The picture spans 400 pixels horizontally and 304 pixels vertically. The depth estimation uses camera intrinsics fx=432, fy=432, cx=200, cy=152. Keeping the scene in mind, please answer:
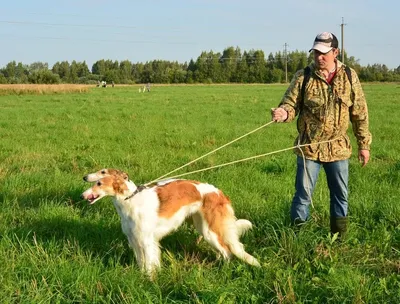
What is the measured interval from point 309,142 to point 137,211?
191 cm

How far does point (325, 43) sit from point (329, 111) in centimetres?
68

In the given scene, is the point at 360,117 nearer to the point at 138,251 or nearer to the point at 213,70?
the point at 138,251

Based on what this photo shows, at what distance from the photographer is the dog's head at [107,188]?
400 centimetres

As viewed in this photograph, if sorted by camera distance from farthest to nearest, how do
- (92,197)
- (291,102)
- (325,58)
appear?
(291,102), (325,58), (92,197)

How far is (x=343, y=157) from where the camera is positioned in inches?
175

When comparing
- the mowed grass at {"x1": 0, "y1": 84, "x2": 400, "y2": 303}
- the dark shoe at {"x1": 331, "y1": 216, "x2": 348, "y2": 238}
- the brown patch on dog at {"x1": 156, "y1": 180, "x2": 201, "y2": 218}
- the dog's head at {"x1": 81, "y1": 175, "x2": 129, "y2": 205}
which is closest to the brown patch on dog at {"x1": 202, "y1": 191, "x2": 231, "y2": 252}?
the brown patch on dog at {"x1": 156, "y1": 180, "x2": 201, "y2": 218}

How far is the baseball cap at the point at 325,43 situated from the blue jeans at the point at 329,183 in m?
1.12

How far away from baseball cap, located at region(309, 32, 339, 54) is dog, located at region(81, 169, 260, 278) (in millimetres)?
1751

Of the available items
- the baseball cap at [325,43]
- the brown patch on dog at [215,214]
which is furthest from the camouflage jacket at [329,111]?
the brown patch on dog at [215,214]

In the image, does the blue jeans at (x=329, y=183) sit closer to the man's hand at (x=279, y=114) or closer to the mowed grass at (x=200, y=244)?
the mowed grass at (x=200, y=244)

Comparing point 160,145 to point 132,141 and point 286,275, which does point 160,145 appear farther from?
point 286,275

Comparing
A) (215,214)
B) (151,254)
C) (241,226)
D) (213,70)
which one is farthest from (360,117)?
(213,70)

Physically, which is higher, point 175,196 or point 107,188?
point 107,188

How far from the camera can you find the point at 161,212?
423 centimetres
